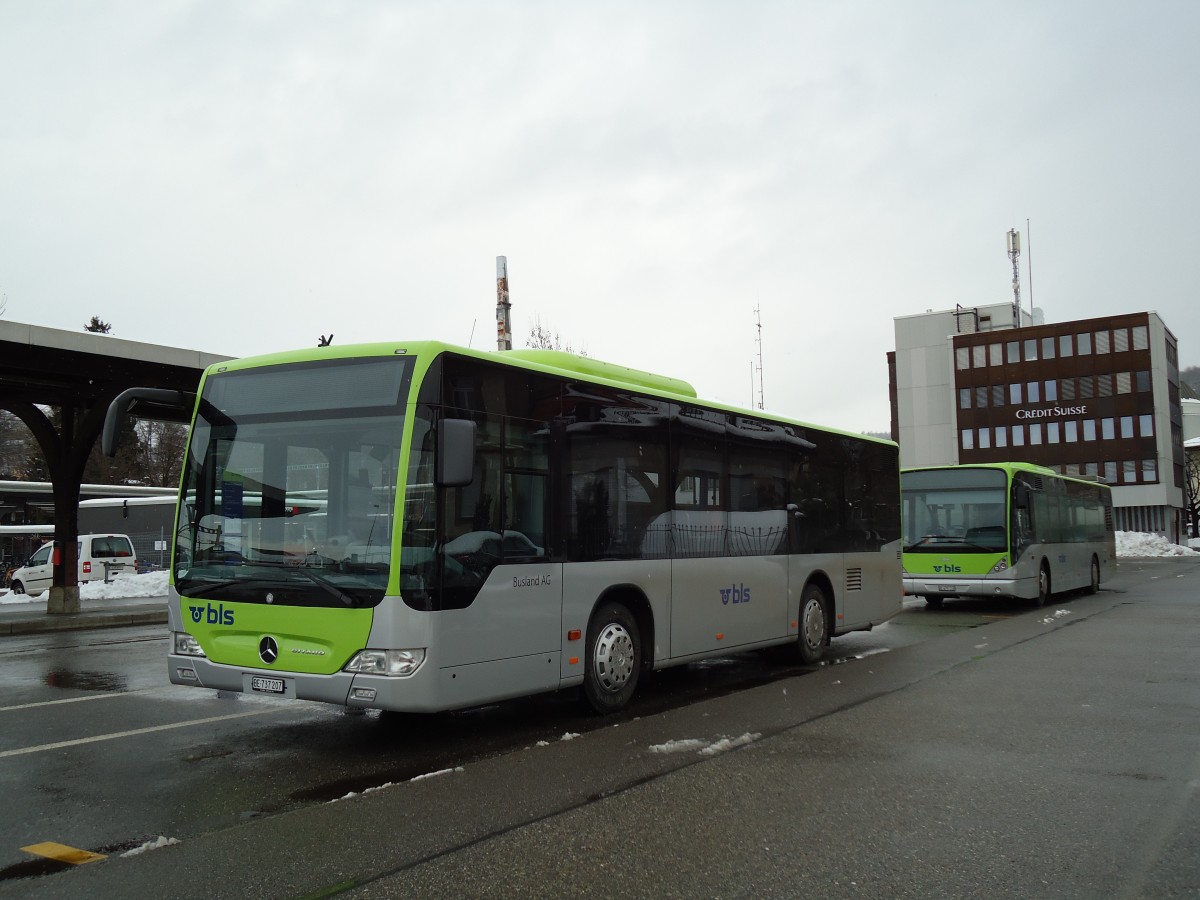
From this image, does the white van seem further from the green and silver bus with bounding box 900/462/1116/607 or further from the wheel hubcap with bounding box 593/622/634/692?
the wheel hubcap with bounding box 593/622/634/692

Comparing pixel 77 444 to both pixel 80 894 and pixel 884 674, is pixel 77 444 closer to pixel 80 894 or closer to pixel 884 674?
pixel 884 674

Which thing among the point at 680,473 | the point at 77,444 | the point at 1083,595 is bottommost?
the point at 1083,595

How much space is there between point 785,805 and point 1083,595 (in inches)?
848

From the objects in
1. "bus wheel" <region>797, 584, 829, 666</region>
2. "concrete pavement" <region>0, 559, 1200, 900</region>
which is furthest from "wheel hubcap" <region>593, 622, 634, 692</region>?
"bus wheel" <region>797, 584, 829, 666</region>

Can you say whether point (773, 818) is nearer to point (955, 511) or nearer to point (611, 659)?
point (611, 659)

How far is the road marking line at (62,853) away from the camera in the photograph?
4.79 meters

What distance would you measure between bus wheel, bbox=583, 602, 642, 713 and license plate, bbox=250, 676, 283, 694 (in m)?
2.37

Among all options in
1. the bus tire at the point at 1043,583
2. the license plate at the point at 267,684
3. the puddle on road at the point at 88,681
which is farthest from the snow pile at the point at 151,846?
the bus tire at the point at 1043,583

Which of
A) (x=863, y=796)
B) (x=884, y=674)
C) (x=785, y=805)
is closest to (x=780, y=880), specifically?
(x=785, y=805)

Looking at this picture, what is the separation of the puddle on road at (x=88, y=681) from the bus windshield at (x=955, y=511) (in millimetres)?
13399

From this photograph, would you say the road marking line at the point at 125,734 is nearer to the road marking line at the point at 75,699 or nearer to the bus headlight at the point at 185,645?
the bus headlight at the point at 185,645

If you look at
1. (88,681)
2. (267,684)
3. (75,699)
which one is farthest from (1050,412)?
(267,684)

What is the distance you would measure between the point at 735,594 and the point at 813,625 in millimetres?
2162

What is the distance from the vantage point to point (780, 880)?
4.35 m
